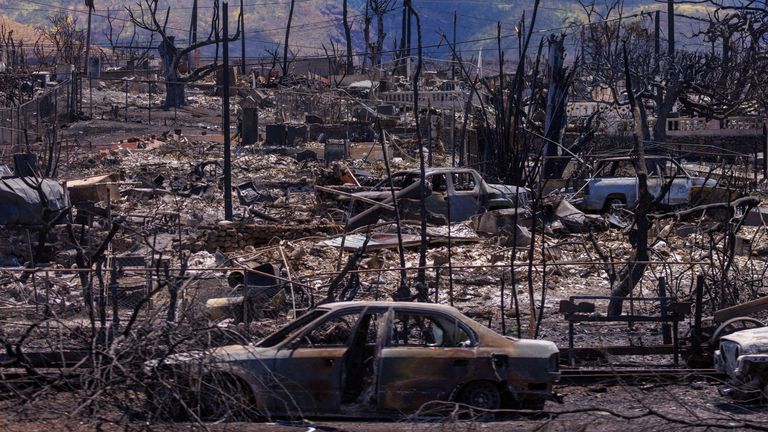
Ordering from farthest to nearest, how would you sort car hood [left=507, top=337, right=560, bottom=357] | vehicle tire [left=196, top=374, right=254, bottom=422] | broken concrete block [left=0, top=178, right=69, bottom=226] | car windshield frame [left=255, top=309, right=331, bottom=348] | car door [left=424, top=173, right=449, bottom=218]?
1. car door [left=424, top=173, right=449, bottom=218]
2. broken concrete block [left=0, top=178, right=69, bottom=226]
3. car windshield frame [left=255, top=309, right=331, bottom=348]
4. car hood [left=507, top=337, right=560, bottom=357]
5. vehicle tire [left=196, top=374, right=254, bottom=422]

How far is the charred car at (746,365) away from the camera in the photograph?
9.88 m

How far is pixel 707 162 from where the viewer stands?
33875 mm

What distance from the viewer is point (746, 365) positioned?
9.90 m

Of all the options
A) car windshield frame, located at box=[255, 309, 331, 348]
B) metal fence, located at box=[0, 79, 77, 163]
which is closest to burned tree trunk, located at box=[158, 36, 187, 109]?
metal fence, located at box=[0, 79, 77, 163]

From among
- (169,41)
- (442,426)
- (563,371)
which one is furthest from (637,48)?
(442,426)

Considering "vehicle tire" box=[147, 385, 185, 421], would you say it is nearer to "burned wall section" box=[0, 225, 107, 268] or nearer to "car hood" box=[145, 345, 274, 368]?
"car hood" box=[145, 345, 274, 368]

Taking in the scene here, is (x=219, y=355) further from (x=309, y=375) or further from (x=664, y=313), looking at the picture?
(x=664, y=313)

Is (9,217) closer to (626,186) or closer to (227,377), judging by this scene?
(227,377)

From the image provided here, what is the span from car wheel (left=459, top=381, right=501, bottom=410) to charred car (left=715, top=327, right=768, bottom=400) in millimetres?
2253

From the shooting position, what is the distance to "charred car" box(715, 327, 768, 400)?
9875 millimetres

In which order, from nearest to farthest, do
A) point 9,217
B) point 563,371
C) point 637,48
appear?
1. point 563,371
2. point 9,217
3. point 637,48

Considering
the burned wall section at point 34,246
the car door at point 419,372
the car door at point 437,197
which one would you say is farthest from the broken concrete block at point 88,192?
the car door at point 419,372

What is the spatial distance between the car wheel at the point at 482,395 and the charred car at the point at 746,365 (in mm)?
2253

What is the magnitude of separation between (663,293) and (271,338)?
513 centimetres
